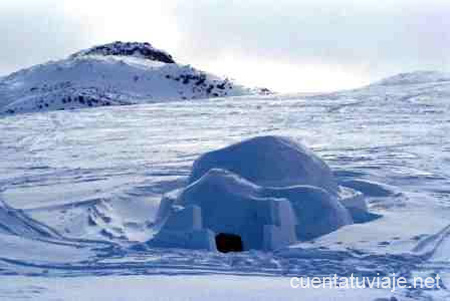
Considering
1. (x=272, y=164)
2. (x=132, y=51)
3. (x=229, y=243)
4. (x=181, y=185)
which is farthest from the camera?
(x=132, y=51)

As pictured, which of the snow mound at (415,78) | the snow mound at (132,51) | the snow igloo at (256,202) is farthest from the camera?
the snow mound at (132,51)

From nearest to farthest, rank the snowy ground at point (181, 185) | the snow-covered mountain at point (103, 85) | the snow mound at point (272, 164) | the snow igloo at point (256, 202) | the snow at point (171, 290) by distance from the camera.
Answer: the snow at point (171, 290), the snowy ground at point (181, 185), the snow igloo at point (256, 202), the snow mound at point (272, 164), the snow-covered mountain at point (103, 85)

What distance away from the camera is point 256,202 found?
10688 mm

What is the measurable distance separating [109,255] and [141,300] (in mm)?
2285

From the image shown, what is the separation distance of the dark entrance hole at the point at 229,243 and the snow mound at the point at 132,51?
44831mm

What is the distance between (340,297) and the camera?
25.0ft

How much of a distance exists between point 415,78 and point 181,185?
74.3 feet

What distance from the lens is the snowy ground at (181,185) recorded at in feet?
27.4

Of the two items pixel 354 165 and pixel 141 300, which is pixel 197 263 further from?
pixel 354 165

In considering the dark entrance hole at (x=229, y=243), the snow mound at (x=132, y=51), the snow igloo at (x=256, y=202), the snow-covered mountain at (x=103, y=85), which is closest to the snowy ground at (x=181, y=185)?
the snow igloo at (x=256, y=202)

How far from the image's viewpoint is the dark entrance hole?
1039 centimetres

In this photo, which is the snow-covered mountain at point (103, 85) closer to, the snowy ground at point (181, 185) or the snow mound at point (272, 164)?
the snowy ground at point (181, 185)

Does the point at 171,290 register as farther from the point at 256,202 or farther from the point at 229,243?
the point at 256,202

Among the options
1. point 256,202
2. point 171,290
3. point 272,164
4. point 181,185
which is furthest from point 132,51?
point 171,290
